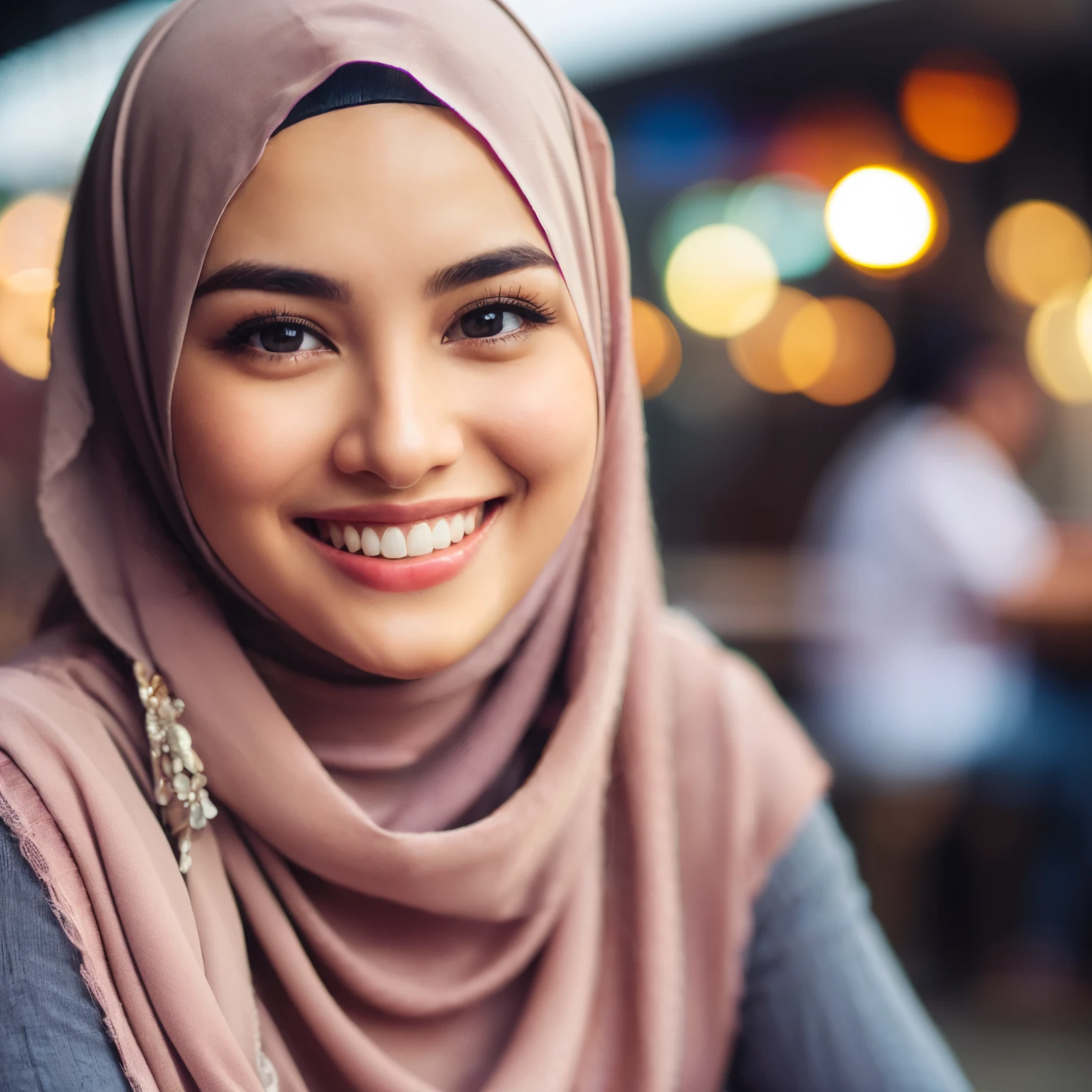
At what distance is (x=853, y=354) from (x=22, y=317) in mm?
4465

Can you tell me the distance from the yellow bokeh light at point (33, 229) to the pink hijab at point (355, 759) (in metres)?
2.05

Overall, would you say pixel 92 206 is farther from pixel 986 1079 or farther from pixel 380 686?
pixel 986 1079

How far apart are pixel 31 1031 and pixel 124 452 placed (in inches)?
16.5

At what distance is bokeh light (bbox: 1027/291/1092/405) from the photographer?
17.6ft

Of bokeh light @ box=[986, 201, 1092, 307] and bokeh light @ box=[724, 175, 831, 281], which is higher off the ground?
bokeh light @ box=[724, 175, 831, 281]

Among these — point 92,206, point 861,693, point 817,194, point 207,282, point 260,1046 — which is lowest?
point 861,693

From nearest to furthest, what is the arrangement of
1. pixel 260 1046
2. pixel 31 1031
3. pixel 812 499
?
pixel 31 1031
pixel 260 1046
pixel 812 499

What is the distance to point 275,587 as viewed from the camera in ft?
2.35

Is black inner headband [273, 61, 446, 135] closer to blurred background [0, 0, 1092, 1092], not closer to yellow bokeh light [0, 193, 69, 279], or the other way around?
blurred background [0, 0, 1092, 1092]

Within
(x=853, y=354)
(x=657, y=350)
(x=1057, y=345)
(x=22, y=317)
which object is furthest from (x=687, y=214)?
(x=22, y=317)

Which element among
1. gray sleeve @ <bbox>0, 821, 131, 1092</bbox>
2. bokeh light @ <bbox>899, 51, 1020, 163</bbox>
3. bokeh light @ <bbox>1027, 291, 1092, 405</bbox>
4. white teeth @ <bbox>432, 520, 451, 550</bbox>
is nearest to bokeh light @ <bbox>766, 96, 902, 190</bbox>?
bokeh light @ <bbox>899, 51, 1020, 163</bbox>

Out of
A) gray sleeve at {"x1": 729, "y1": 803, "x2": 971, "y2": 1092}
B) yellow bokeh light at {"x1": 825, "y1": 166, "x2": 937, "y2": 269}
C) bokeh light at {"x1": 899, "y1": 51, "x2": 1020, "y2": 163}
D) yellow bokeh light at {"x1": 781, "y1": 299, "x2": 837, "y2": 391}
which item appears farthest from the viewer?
yellow bokeh light at {"x1": 781, "y1": 299, "x2": 837, "y2": 391}

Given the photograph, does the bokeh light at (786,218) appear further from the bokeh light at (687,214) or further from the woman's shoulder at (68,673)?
the woman's shoulder at (68,673)

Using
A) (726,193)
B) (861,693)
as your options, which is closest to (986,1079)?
(861,693)
